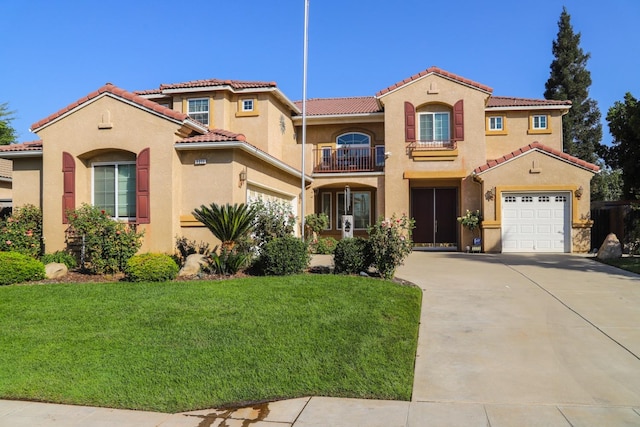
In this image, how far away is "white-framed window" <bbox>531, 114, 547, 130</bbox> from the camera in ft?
70.3

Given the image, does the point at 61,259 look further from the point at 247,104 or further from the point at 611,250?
the point at 611,250

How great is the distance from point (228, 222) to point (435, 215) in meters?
12.7

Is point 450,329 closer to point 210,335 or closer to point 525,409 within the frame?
point 525,409

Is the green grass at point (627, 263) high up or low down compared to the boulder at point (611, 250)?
down

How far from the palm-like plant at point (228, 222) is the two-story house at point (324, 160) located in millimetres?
1479

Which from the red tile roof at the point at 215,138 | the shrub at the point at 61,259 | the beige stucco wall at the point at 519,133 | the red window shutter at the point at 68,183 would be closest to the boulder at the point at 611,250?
the beige stucco wall at the point at 519,133

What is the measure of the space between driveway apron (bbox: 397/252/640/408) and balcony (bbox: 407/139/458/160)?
905 centimetres

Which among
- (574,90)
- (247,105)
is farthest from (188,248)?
(574,90)

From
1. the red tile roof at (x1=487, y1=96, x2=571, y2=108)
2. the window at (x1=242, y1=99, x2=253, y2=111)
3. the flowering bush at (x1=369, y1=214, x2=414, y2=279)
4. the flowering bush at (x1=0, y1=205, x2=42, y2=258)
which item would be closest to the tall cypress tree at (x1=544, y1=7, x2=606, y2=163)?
the red tile roof at (x1=487, y1=96, x2=571, y2=108)

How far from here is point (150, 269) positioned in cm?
1049

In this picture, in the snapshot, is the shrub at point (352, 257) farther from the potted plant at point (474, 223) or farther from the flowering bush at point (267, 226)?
the potted plant at point (474, 223)

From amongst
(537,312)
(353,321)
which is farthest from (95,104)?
(537,312)

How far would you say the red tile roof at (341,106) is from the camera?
22.3m

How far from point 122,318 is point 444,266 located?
9057 mm
